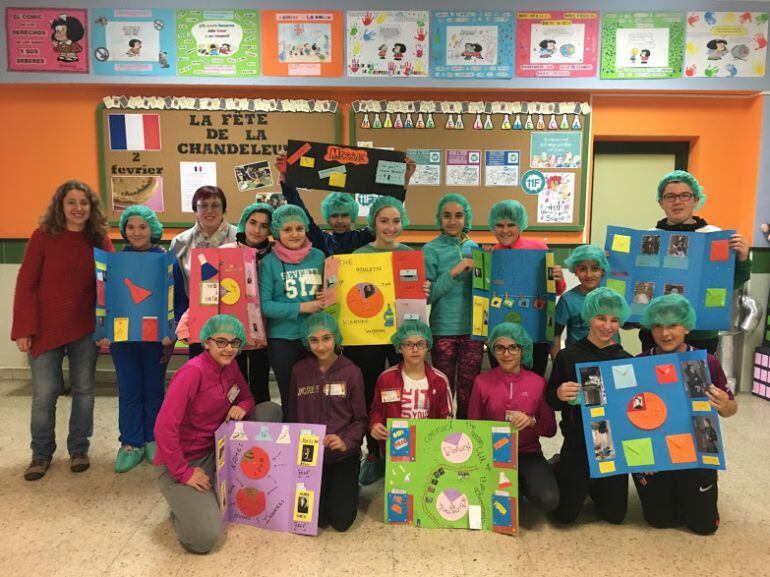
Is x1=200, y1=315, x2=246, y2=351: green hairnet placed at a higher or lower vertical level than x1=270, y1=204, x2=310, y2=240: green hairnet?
lower

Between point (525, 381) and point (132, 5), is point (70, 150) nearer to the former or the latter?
point (132, 5)

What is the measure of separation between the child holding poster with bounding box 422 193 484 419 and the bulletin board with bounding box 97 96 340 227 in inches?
77.5

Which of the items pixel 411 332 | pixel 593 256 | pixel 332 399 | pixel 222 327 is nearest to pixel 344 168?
pixel 411 332

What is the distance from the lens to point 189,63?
14.1ft

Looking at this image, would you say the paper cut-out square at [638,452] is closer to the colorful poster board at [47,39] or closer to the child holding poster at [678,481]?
the child holding poster at [678,481]

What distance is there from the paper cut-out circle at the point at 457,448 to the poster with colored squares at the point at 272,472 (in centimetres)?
56

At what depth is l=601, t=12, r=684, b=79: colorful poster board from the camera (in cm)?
424

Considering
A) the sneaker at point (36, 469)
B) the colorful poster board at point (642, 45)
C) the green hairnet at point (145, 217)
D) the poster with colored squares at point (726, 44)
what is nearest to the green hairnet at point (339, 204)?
the green hairnet at point (145, 217)

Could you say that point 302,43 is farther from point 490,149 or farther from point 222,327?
point 222,327

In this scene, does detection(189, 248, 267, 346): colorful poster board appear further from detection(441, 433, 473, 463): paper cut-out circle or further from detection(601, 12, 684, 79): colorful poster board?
detection(601, 12, 684, 79): colorful poster board

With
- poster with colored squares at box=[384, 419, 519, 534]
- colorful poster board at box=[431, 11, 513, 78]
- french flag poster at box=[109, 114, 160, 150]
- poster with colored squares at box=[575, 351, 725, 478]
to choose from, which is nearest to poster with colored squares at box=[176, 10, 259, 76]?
french flag poster at box=[109, 114, 160, 150]

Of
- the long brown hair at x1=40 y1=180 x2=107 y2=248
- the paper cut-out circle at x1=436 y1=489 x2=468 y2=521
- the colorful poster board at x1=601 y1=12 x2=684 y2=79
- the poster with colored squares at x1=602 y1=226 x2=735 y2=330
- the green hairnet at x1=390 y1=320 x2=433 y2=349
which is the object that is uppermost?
the colorful poster board at x1=601 y1=12 x2=684 y2=79

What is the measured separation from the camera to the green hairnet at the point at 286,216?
2746 millimetres

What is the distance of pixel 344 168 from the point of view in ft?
9.53
